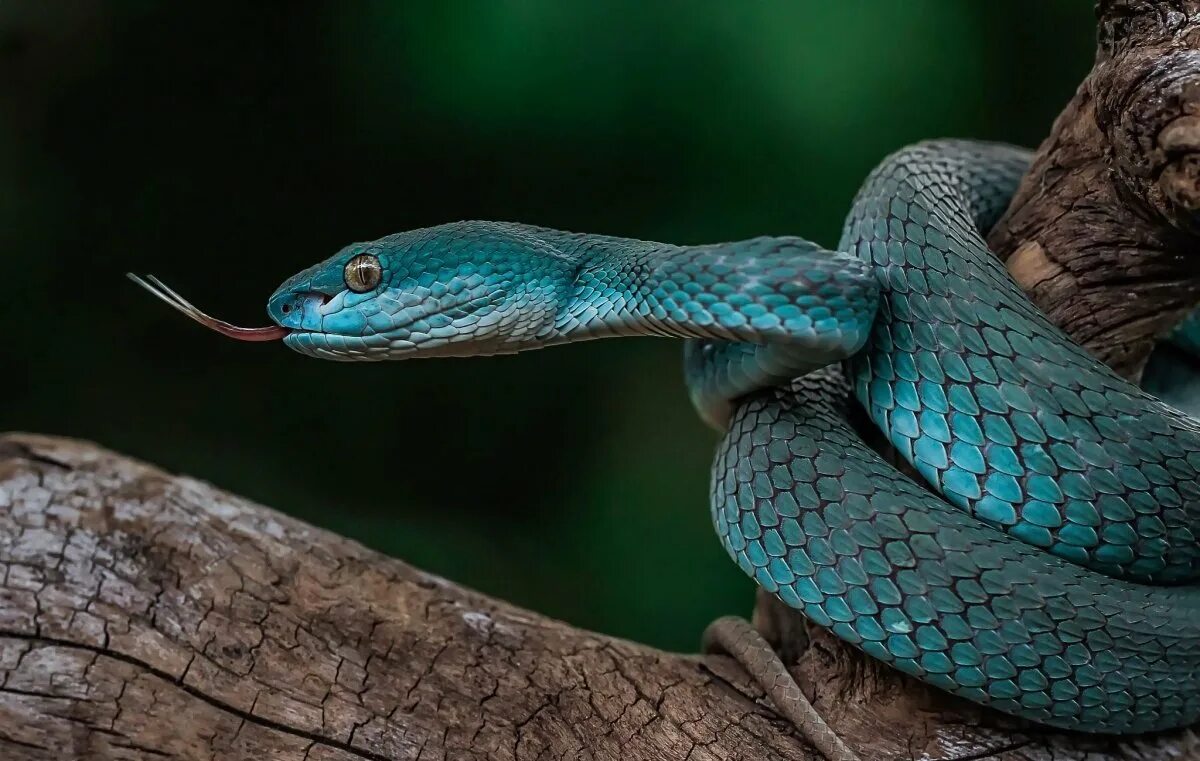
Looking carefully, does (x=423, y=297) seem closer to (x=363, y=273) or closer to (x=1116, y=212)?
(x=363, y=273)

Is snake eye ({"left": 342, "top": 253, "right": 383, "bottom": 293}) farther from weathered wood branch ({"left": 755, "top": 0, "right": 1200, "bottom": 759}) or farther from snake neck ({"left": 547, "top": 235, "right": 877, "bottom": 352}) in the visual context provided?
→ weathered wood branch ({"left": 755, "top": 0, "right": 1200, "bottom": 759})

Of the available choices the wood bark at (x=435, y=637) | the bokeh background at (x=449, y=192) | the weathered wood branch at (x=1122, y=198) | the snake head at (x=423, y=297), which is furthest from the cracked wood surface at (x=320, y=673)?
the bokeh background at (x=449, y=192)

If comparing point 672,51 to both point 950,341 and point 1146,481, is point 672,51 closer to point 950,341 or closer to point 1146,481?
point 950,341

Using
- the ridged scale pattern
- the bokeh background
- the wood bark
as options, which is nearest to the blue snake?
the ridged scale pattern

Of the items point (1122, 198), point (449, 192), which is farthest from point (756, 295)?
point (449, 192)

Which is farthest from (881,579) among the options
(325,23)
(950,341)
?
(325,23)

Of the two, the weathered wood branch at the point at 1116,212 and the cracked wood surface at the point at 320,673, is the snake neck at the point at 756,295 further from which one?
the cracked wood surface at the point at 320,673

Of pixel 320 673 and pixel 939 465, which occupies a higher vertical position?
pixel 939 465
